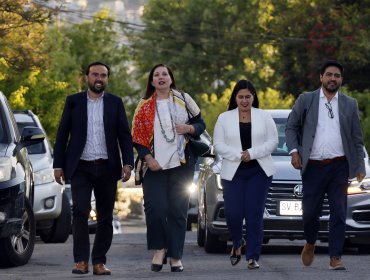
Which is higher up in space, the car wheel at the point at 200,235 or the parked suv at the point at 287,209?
the parked suv at the point at 287,209

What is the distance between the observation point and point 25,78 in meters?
36.6

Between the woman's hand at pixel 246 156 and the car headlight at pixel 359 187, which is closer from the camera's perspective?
the woman's hand at pixel 246 156

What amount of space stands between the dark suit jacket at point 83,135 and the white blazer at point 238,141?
1.10 m

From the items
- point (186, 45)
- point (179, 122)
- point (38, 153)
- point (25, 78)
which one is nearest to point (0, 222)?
point (179, 122)

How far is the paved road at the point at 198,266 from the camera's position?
13039 mm

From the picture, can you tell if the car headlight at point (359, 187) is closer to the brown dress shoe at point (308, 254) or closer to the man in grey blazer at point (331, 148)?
the brown dress shoe at point (308, 254)

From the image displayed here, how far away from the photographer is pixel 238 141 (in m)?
14.2

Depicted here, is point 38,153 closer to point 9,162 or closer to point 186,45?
point 9,162

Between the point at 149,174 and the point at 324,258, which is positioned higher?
the point at 149,174

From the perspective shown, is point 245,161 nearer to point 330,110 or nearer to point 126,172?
point 330,110

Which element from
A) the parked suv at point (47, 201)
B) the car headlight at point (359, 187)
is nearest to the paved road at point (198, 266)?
the car headlight at point (359, 187)

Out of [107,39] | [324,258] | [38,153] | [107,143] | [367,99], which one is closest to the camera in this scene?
[107,143]

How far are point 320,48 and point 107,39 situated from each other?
22448mm

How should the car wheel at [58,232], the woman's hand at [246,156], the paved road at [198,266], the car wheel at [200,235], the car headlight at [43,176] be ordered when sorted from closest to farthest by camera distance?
the paved road at [198,266] → the woman's hand at [246,156] → the car wheel at [200,235] → the car headlight at [43,176] → the car wheel at [58,232]
